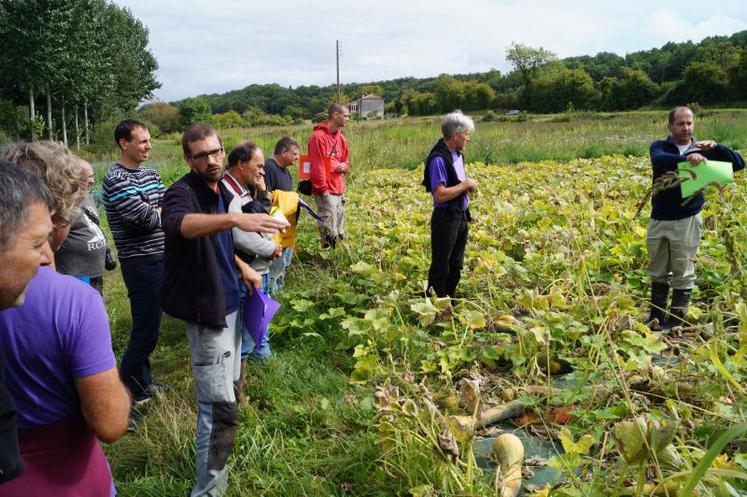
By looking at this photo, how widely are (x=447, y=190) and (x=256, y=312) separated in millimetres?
1882

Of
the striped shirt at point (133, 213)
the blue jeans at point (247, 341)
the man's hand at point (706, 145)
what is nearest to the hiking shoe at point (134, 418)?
the blue jeans at point (247, 341)

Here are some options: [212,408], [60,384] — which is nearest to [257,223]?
[212,408]

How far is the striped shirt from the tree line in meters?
24.4

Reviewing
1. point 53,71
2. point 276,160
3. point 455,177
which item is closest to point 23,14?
point 53,71

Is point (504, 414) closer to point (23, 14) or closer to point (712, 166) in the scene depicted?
point (712, 166)

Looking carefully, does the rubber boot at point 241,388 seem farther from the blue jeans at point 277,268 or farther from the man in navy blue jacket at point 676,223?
the man in navy blue jacket at point 676,223

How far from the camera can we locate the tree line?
28634mm

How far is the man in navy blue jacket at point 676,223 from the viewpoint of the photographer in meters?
3.98

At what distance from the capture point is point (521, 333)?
10.8 feet

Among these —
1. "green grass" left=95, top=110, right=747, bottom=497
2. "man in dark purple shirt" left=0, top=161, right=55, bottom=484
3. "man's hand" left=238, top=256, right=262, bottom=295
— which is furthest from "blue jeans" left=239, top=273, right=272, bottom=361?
"man in dark purple shirt" left=0, top=161, right=55, bottom=484

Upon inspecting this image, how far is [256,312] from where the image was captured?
285 centimetres

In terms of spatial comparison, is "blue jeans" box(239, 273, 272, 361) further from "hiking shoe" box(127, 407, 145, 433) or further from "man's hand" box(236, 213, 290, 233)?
"hiking shoe" box(127, 407, 145, 433)

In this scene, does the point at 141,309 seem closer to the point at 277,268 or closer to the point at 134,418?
the point at 134,418

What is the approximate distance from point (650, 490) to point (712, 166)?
2268mm
